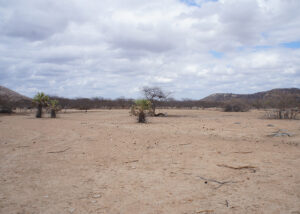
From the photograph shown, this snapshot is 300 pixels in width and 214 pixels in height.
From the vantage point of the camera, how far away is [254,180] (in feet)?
16.6

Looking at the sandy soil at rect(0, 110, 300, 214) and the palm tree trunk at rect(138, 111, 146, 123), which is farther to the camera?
the palm tree trunk at rect(138, 111, 146, 123)

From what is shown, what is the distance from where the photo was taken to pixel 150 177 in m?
5.45

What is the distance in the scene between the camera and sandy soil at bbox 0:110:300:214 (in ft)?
13.1

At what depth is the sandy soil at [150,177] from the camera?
157 inches

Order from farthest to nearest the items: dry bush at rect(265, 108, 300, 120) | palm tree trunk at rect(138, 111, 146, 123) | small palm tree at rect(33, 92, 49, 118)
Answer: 1. small palm tree at rect(33, 92, 49, 118)
2. dry bush at rect(265, 108, 300, 120)
3. palm tree trunk at rect(138, 111, 146, 123)

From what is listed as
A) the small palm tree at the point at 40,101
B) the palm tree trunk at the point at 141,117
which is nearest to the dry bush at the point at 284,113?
the palm tree trunk at the point at 141,117

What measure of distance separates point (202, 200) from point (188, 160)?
2564 mm

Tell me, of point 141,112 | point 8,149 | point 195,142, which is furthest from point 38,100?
point 195,142

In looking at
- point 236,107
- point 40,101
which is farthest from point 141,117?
point 236,107

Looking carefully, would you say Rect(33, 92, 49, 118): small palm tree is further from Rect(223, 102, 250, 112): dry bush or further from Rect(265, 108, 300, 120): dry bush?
Rect(223, 102, 250, 112): dry bush

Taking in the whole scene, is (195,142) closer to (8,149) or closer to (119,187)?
(119,187)

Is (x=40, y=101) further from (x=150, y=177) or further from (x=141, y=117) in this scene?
(x=150, y=177)

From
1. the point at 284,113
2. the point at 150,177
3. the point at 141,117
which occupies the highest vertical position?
the point at 284,113

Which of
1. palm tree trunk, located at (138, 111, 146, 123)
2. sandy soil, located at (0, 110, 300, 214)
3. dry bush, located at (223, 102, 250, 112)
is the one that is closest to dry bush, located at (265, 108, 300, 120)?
palm tree trunk, located at (138, 111, 146, 123)
